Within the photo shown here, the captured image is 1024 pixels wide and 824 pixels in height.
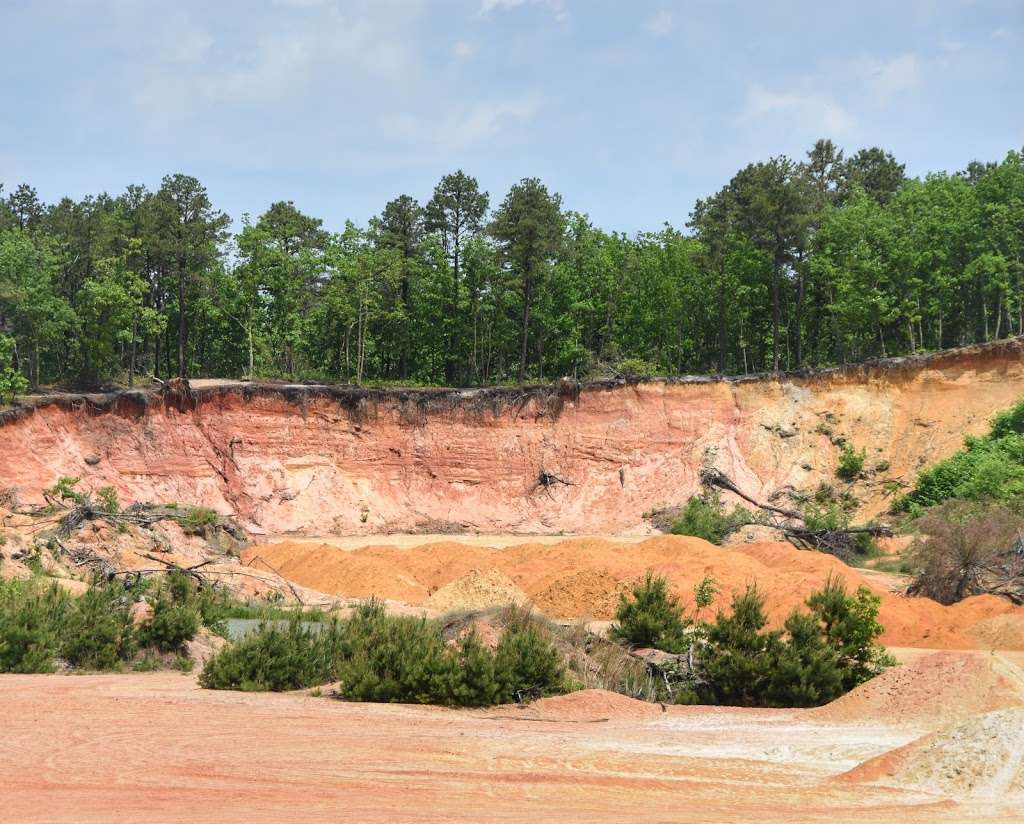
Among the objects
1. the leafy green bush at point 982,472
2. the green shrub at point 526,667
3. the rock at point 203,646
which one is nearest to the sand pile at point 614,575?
the green shrub at point 526,667

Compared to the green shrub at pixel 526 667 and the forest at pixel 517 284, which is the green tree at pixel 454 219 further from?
the green shrub at pixel 526 667

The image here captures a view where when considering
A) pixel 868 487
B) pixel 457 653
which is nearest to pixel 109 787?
pixel 457 653

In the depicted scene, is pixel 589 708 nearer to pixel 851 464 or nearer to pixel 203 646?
pixel 203 646

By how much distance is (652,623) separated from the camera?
63.8ft

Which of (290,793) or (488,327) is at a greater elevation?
(488,327)

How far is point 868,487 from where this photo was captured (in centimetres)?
4431

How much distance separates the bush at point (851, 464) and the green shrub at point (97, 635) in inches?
1307

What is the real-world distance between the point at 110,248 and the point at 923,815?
55.5m

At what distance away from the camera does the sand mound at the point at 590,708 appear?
15.4 m

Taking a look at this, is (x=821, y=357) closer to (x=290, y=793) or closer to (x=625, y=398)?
(x=625, y=398)

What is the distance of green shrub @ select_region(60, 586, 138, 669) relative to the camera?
60.1 feet

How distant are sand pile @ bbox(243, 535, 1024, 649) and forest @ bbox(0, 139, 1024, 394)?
71.9 feet

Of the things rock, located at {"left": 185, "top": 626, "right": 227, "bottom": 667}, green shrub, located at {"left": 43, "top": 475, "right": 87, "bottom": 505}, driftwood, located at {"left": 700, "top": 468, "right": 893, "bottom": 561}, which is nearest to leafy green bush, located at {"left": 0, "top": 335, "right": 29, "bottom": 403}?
green shrub, located at {"left": 43, "top": 475, "right": 87, "bottom": 505}

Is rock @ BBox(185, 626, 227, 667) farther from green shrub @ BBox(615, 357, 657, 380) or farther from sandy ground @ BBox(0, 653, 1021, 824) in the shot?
green shrub @ BBox(615, 357, 657, 380)
